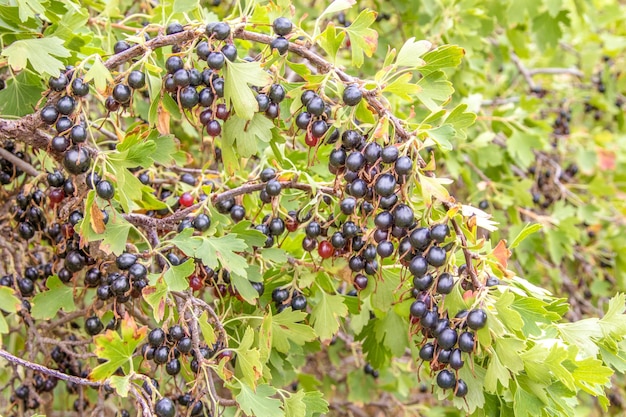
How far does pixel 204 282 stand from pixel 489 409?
2.84 feet

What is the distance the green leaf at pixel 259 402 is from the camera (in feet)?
5.19

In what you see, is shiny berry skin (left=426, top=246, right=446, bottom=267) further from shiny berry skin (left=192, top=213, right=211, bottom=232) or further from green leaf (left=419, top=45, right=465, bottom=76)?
shiny berry skin (left=192, top=213, right=211, bottom=232)

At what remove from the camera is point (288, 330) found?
1.90 m

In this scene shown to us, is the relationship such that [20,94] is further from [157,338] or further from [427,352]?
[427,352]

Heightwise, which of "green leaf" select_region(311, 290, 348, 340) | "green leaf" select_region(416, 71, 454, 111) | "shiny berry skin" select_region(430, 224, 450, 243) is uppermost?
"green leaf" select_region(416, 71, 454, 111)

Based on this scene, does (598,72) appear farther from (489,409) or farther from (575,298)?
(489,409)

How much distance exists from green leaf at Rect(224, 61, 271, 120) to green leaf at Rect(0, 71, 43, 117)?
0.69 metres

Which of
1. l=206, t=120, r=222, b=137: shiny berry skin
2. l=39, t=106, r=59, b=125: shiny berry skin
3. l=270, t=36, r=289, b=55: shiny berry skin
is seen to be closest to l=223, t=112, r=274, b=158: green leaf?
l=206, t=120, r=222, b=137: shiny berry skin

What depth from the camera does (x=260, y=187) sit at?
6.11 ft

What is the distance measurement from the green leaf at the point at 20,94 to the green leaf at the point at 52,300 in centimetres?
51

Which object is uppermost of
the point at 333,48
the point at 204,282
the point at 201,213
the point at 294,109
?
the point at 333,48

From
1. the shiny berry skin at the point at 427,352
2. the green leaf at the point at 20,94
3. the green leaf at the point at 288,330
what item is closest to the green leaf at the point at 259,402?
the green leaf at the point at 288,330

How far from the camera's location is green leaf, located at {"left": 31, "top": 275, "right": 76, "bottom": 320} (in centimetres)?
195

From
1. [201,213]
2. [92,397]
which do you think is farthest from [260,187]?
[92,397]
